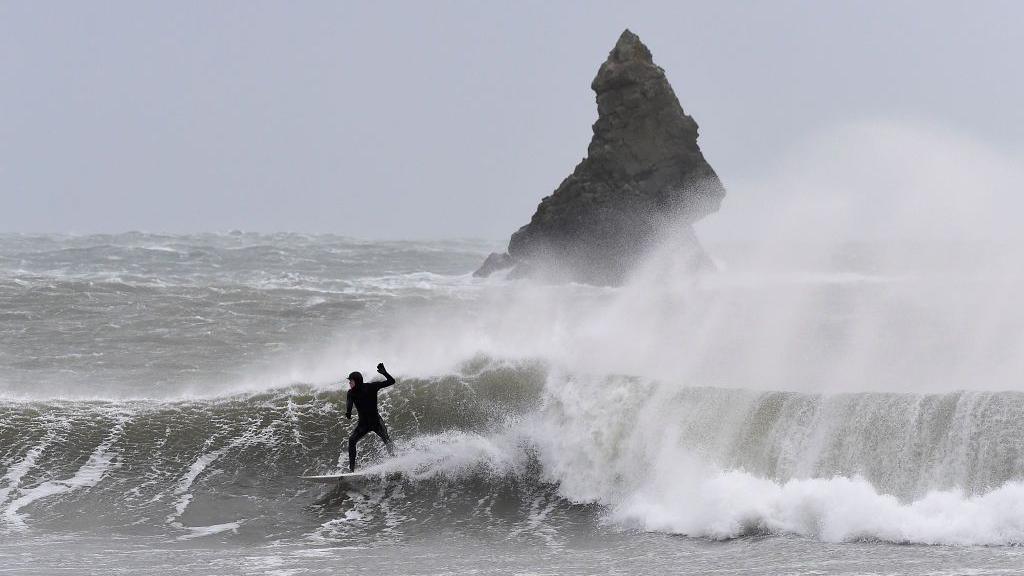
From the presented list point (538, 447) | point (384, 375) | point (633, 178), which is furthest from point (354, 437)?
point (633, 178)

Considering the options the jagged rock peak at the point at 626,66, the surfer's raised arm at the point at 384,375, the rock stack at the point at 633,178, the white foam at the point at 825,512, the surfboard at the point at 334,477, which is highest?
the jagged rock peak at the point at 626,66

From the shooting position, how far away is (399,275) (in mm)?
43281

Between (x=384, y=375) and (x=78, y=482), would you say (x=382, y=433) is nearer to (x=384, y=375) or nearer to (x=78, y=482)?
(x=384, y=375)

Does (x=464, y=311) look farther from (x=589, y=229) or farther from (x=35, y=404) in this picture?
(x=35, y=404)

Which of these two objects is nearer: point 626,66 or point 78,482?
point 78,482

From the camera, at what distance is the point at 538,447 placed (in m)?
13.7

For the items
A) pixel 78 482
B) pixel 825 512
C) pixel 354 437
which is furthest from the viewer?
pixel 78 482

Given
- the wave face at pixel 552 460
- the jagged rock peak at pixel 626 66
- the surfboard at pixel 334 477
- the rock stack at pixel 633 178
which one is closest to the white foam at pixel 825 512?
the wave face at pixel 552 460

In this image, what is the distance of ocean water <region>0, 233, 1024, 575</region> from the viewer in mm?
10180

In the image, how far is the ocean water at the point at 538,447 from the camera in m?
10.2

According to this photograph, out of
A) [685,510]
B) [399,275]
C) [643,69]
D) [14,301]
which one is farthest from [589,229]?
[685,510]

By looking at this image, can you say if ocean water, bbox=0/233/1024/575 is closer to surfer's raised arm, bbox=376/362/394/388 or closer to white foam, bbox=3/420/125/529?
white foam, bbox=3/420/125/529

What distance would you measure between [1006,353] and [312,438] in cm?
1150

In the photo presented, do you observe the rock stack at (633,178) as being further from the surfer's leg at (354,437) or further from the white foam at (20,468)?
the white foam at (20,468)
